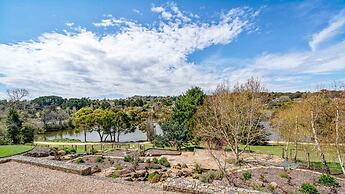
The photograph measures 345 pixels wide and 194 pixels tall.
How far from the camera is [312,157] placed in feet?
79.1

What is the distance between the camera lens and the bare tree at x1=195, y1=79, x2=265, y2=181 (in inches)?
851

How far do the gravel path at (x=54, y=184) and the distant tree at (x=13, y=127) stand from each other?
81.1 feet

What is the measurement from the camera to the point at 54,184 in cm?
1121

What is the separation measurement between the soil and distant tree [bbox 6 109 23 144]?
1219 inches

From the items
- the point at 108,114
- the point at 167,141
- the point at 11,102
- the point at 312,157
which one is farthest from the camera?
the point at 11,102

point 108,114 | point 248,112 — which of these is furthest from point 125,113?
point 248,112

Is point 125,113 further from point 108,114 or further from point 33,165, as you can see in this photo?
point 33,165

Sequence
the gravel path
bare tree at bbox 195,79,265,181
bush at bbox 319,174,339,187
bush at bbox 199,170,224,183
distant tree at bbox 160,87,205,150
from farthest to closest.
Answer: distant tree at bbox 160,87,205,150 < bare tree at bbox 195,79,265,181 < bush at bbox 199,170,224,183 < bush at bbox 319,174,339,187 < the gravel path

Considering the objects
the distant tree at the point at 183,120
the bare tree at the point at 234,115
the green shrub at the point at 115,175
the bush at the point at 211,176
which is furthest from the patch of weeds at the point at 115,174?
the distant tree at the point at 183,120

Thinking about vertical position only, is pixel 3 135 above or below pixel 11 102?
below

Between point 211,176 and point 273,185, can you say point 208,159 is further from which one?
point 273,185

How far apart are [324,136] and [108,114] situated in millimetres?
30850

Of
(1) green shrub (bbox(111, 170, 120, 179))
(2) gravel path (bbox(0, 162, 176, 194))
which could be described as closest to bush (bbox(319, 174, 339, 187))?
(2) gravel path (bbox(0, 162, 176, 194))

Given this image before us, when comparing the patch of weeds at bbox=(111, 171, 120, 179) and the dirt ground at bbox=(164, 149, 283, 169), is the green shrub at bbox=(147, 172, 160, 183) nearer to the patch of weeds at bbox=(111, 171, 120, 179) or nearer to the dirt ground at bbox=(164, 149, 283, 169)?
the patch of weeds at bbox=(111, 171, 120, 179)
